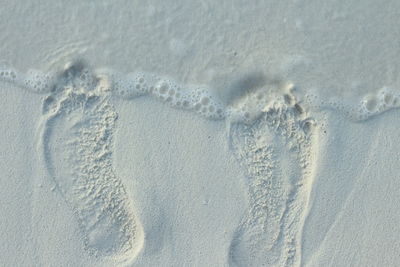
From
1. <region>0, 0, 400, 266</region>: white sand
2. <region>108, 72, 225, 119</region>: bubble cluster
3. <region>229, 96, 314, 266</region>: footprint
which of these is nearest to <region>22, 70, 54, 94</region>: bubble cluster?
<region>0, 0, 400, 266</region>: white sand

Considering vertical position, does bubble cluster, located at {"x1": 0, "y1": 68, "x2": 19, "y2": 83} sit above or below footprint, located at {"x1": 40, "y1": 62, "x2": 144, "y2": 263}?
above

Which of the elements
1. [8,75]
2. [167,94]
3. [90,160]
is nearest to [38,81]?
[8,75]

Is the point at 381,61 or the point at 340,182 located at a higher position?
the point at 381,61

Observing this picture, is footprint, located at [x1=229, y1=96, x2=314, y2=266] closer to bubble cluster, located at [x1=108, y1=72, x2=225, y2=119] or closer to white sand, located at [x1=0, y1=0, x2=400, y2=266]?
white sand, located at [x1=0, y1=0, x2=400, y2=266]

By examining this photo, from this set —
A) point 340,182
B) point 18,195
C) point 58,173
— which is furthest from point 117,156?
point 340,182

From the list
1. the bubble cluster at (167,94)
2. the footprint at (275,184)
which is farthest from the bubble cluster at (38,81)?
the footprint at (275,184)

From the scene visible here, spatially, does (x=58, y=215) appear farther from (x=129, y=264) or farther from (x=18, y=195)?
(x=129, y=264)

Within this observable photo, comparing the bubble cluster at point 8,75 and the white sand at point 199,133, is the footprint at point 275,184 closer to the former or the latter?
the white sand at point 199,133
